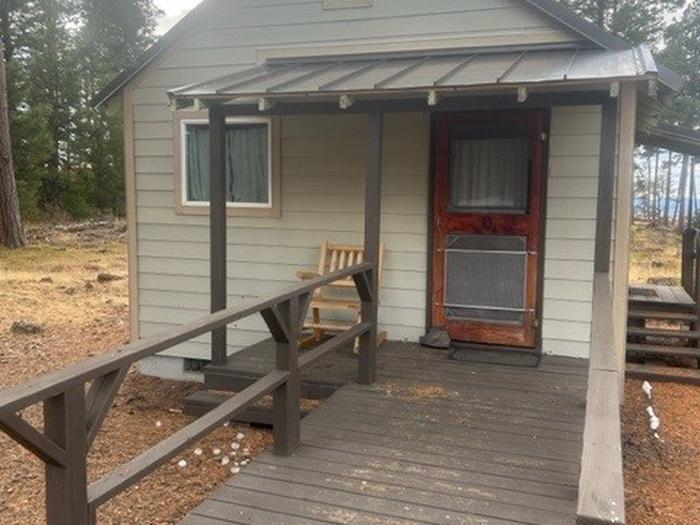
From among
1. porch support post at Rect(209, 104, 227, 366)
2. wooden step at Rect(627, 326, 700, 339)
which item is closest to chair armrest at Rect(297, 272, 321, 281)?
porch support post at Rect(209, 104, 227, 366)

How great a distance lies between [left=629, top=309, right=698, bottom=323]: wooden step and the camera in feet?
24.4

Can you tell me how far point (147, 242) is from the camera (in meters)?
7.06

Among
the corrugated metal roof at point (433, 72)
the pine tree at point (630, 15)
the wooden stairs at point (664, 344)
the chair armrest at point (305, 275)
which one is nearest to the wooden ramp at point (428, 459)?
the chair armrest at point (305, 275)

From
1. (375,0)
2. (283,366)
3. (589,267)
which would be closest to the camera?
(283,366)

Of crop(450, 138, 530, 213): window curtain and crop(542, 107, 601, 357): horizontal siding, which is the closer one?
crop(542, 107, 601, 357): horizontal siding

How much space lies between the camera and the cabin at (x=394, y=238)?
3506 millimetres

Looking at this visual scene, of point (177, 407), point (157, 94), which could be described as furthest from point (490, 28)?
point (177, 407)

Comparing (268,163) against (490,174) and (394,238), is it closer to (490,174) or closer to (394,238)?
(394,238)

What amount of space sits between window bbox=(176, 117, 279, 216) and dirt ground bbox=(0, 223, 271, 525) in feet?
6.39

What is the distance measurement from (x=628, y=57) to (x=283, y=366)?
3227 mm

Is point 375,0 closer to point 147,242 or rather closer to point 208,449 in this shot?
point 147,242

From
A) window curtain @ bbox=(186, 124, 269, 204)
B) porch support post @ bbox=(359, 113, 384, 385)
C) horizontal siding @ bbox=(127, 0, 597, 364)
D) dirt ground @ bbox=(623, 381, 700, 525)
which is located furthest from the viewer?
window curtain @ bbox=(186, 124, 269, 204)

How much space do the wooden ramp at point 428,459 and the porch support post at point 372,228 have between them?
19 centimetres

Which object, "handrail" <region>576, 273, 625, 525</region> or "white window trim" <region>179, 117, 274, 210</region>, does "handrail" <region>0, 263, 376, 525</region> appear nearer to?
"handrail" <region>576, 273, 625, 525</region>
